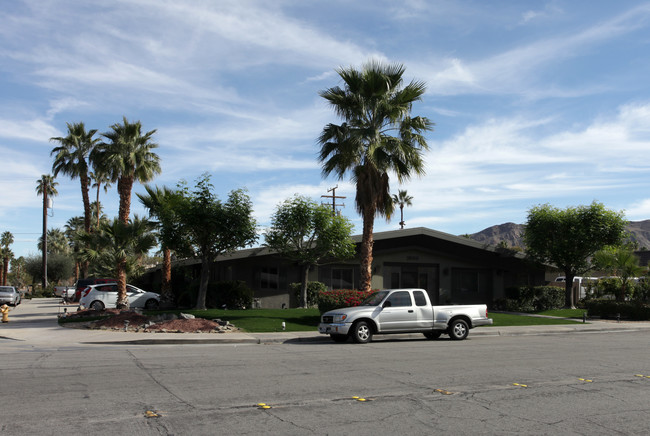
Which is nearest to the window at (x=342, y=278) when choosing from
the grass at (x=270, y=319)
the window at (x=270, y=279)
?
the window at (x=270, y=279)

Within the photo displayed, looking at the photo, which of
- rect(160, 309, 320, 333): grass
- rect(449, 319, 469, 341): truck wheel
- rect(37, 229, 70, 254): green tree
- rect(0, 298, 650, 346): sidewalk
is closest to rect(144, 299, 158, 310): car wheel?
rect(160, 309, 320, 333): grass

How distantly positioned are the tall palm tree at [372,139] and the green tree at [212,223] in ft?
15.3

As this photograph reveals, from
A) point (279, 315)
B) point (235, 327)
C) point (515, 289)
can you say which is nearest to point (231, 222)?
point (279, 315)

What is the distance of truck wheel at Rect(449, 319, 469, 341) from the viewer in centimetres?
1745

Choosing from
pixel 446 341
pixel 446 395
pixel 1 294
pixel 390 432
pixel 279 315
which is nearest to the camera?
pixel 390 432

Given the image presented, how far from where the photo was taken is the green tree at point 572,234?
96.8 feet

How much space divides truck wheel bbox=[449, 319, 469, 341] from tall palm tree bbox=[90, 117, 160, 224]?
60.5 feet

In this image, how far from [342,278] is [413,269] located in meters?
4.21

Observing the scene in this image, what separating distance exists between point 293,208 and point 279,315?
5480 millimetres

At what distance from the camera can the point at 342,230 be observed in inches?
1036

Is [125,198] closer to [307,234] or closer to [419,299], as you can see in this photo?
[307,234]

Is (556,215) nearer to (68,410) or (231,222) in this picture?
(231,222)

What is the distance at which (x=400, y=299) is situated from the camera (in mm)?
16938

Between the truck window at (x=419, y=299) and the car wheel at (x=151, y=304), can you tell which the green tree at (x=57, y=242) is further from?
the truck window at (x=419, y=299)
